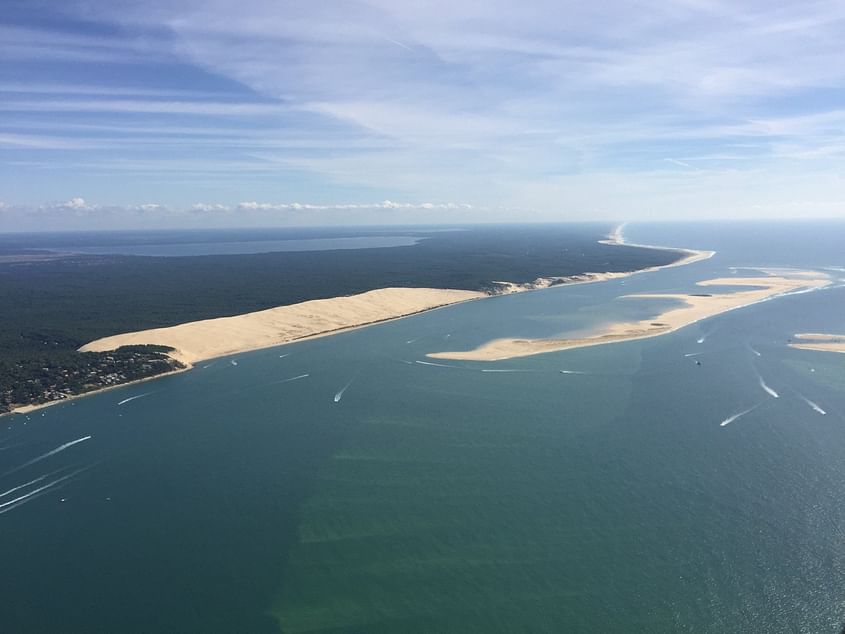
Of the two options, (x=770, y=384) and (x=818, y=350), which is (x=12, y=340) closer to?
(x=770, y=384)

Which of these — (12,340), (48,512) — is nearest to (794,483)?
(48,512)

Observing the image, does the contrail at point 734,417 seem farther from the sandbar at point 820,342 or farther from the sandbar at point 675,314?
the sandbar at point 820,342

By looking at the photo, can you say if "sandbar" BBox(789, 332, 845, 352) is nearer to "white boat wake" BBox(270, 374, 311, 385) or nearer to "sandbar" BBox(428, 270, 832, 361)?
"sandbar" BBox(428, 270, 832, 361)

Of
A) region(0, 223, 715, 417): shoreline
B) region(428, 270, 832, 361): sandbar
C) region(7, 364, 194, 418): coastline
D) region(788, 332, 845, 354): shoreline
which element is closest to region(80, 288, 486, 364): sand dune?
region(0, 223, 715, 417): shoreline

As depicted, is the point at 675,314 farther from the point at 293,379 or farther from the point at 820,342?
the point at 293,379

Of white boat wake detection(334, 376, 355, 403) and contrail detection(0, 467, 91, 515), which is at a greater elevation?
white boat wake detection(334, 376, 355, 403)

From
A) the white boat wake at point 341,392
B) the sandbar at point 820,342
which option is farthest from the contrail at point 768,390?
the white boat wake at point 341,392

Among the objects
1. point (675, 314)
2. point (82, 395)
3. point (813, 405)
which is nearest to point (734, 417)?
point (813, 405)
